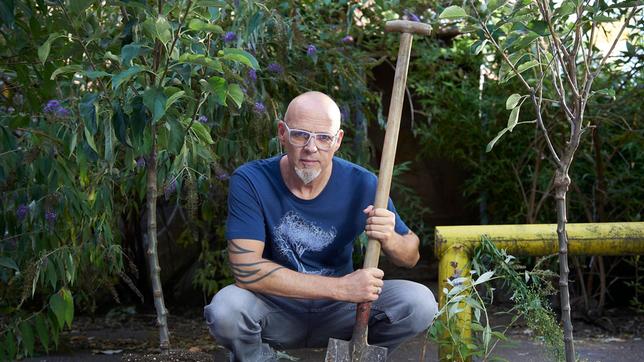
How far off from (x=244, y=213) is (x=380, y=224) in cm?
51

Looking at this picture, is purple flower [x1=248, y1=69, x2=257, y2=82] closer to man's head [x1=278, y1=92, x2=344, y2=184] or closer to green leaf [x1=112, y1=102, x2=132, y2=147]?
man's head [x1=278, y1=92, x2=344, y2=184]

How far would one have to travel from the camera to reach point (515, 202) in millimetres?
5875

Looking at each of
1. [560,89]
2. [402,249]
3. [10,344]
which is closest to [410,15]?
[402,249]

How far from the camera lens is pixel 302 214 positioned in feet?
12.4

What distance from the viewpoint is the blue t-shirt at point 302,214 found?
12.2ft

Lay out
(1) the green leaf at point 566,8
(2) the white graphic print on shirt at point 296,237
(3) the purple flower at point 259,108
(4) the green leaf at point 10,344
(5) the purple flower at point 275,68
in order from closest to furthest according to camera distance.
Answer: (1) the green leaf at point 566,8, (2) the white graphic print on shirt at point 296,237, (4) the green leaf at point 10,344, (3) the purple flower at point 259,108, (5) the purple flower at point 275,68

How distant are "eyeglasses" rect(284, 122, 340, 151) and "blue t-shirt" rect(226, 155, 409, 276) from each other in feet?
0.68

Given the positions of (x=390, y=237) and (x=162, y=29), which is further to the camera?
(x=390, y=237)

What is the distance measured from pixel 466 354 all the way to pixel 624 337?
2.18 m

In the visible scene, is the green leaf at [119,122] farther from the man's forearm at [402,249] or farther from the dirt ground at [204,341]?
the dirt ground at [204,341]

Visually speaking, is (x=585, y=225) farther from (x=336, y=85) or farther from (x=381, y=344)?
(x=336, y=85)

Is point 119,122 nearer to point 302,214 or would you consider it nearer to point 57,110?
point 57,110

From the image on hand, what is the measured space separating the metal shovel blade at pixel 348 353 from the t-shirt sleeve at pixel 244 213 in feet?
1.56

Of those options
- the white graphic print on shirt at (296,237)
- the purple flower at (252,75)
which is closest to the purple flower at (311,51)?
the purple flower at (252,75)
